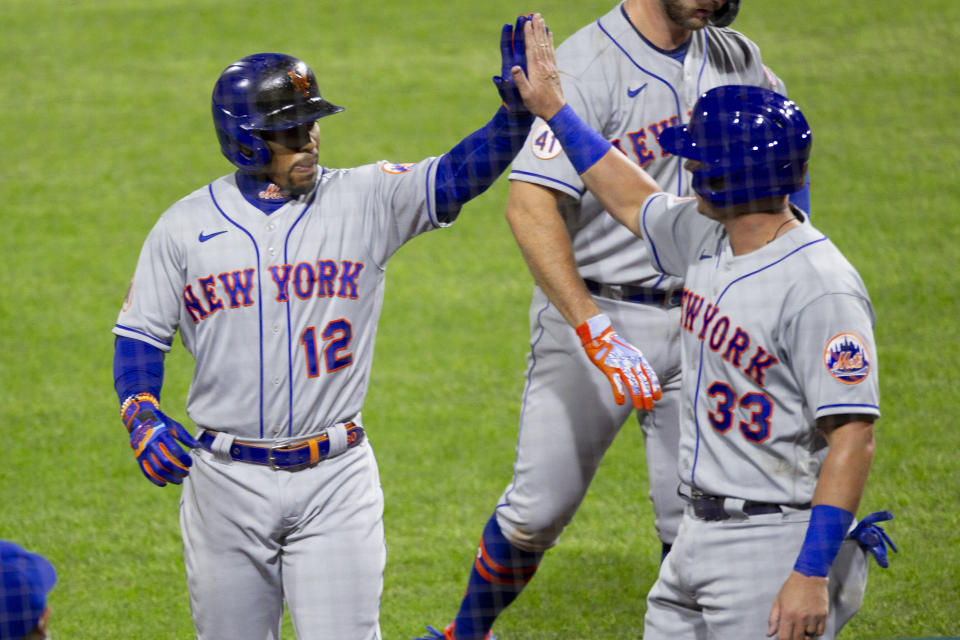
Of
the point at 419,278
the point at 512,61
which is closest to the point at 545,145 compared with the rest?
the point at 512,61

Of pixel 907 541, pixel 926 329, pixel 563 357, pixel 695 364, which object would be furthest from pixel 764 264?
pixel 926 329

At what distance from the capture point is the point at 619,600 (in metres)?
4.52

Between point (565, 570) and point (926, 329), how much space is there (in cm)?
307

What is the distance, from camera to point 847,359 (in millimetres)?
2525

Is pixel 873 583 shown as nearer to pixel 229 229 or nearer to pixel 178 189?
pixel 229 229

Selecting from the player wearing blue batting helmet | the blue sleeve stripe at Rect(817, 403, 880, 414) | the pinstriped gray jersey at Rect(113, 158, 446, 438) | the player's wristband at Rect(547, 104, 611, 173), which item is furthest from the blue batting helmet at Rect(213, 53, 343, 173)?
the blue sleeve stripe at Rect(817, 403, 880, 414)

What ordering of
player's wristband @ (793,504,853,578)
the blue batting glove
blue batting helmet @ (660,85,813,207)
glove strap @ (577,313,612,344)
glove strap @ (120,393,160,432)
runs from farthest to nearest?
glove strap @ (577,313,612,344) → glove strap @ (120,393,160,432) → the blue batting glove → blue batting helmet @ (660,85,813,207) → player's wristband @ (793,504,853,578)

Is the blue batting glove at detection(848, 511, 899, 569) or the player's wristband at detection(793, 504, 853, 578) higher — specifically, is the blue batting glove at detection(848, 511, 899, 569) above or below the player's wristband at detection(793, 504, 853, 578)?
below

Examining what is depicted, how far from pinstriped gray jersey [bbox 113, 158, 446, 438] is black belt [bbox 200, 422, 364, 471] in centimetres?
3

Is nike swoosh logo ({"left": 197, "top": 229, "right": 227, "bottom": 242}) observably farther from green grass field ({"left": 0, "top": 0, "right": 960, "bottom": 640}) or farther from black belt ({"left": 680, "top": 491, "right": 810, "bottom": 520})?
green grass field ({"left": 0, "top": 0, "right": 960, "bottom": 640})

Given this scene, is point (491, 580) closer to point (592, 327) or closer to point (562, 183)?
point (592, 327)

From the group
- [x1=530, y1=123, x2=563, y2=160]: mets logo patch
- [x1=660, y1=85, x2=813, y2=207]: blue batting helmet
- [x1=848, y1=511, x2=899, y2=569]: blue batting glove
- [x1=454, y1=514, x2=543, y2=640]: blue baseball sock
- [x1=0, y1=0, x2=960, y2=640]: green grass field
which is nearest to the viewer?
[x1=660, y1=85, x2=813, y2=207]: blue batting helmet

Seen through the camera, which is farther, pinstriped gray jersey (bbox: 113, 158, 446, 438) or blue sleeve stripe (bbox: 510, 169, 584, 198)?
blue sleeve stripe (bbox: 510, 169, 584, 198)

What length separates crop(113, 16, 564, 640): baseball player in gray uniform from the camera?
9.88 feet
